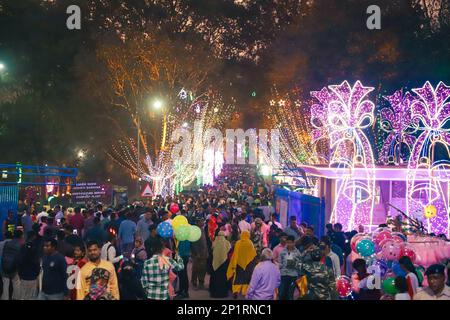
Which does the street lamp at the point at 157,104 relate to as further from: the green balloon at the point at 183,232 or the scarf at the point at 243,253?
the scarf at the point at 243,253

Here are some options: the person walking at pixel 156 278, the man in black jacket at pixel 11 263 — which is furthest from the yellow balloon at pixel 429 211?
the man in black jacket at pixel 11 263

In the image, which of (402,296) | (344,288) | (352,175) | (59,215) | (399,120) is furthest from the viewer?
(399,120)

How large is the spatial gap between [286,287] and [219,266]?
231 cm

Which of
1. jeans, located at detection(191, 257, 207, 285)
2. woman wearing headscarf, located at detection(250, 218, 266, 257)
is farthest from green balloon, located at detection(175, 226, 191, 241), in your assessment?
woman wearing headscarf, located at detection(250, 218, 266, 257)

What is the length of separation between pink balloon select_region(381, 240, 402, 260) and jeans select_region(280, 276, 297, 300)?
1.63 m

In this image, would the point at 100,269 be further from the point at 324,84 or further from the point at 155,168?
the point at 324,84

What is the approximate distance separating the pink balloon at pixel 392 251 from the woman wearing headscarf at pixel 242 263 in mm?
2558

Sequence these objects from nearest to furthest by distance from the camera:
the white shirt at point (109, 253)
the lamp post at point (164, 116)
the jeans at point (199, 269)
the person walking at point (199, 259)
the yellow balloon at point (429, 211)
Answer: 1. the white shirt at point (109, 253)
2. the person walking at point (199, 259)
3. the jeans at point (199, 269)
4. the yellow balloon at point (429, 211)
5. the lamp post at point (164, 116)

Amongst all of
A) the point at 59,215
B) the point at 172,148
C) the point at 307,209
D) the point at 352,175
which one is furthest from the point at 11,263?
the point at 172,148

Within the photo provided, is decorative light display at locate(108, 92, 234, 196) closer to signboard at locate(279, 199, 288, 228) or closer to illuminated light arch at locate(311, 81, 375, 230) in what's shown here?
signboard at locate(279, 199, 288, 228)

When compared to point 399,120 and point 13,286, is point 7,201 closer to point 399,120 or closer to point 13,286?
point 13,286

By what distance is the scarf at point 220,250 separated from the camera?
12898mm

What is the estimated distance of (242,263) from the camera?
12.0 metres

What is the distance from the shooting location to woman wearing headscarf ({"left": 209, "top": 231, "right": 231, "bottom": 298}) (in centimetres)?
1293
